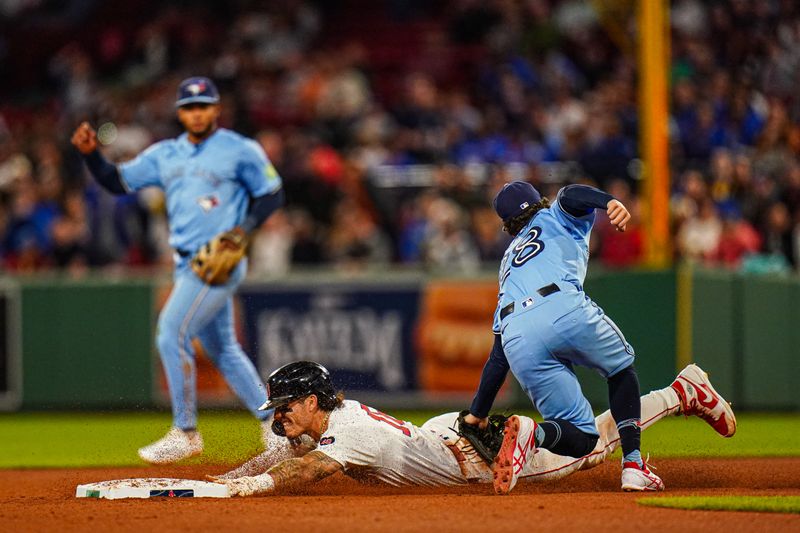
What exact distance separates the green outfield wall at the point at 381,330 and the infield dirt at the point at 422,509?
Result: 16.3 ft

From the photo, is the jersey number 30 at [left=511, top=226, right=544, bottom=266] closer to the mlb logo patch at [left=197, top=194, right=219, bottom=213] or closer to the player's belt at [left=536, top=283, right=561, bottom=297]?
the player's belt at [left=536, top=283, right=561, bottom=297]

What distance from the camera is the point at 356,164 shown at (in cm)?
1553

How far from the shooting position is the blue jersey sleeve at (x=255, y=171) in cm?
841

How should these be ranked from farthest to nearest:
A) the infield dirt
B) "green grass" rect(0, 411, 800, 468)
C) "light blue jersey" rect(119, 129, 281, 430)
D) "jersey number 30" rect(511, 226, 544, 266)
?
"green grass" rect(0, 411, 800, 468) → "light blue jersey" rect(119, 129, 281, 430) → "jersey number 30" rect(511, 226, 544, 266) → the infield dirt

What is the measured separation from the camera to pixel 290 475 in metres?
6.18

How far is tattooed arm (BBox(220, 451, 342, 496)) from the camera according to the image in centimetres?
614

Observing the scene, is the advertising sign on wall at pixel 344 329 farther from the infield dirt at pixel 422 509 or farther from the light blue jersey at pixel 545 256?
the light blue jersey at pixel 545 256

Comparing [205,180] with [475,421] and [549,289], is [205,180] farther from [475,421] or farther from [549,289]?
[549,289]

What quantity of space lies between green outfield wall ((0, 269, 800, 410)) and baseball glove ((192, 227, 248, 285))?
5.05 m

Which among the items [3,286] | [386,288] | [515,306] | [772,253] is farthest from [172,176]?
[772,253]

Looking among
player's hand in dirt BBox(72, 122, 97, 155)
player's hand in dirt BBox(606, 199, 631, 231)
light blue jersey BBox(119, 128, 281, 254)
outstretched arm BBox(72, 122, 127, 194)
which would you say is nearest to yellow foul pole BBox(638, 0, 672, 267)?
light blue jersey BBox(119, 128, 281, 254)

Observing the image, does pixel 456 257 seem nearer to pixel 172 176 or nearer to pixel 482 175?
pixel 482 175

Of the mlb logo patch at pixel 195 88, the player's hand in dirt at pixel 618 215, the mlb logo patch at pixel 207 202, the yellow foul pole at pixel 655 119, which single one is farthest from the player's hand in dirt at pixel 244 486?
the yellow foul pole at pixel 655 119

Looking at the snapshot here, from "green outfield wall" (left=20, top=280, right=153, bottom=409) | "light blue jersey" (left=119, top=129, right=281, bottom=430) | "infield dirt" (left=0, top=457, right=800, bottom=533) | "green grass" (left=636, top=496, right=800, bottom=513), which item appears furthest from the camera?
"green outfield wall" (left=20, top=280, right=153, bottom=409)
